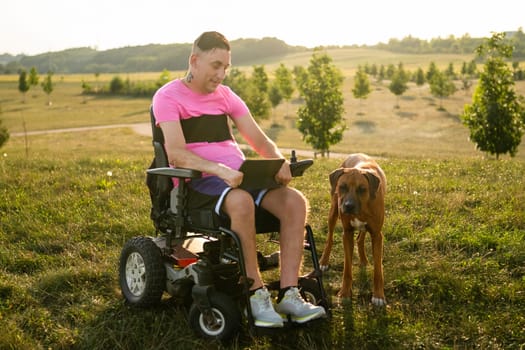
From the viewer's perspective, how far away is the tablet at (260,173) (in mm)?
3936

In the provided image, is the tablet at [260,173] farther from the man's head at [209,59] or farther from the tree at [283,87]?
the tree at [283,87]

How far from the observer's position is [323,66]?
1154 inches

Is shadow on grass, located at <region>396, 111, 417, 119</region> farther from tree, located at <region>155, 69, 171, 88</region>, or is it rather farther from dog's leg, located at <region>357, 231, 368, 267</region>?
dog's leg, located at <region>357, 231, 368, 267</region>

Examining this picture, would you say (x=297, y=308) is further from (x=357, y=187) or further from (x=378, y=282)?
(x=357, y=187)

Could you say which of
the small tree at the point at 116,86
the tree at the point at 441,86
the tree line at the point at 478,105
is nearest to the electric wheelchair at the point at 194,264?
the tree line at the point at 478,105

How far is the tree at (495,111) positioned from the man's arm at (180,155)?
Answer: 824 inches

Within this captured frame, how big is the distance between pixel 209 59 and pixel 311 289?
1.96 meters

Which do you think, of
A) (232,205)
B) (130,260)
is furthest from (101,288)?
(232,205)

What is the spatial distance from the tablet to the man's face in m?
0.82

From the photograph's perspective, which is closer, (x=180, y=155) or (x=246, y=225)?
(x=246, y=225)

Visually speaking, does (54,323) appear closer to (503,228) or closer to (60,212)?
(60,212)

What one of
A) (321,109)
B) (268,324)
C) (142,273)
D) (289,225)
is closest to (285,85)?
(321,109)

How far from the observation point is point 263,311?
12.0 ft

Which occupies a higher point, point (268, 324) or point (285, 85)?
point (285, 85)
